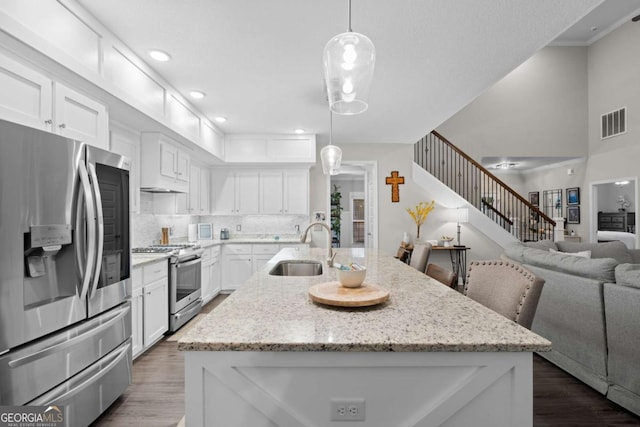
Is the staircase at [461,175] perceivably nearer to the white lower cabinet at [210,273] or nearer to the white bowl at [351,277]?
the white lower cabinet at [210,273]

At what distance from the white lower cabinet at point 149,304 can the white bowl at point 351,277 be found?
2.00 meters

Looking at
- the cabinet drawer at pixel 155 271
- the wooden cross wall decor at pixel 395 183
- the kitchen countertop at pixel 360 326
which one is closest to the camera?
the kitchen countertop at pixel 360 326

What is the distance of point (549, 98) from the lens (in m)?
7.11

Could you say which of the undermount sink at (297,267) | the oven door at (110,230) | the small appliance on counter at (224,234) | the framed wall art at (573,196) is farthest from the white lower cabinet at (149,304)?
the framed wall art at (573,196)

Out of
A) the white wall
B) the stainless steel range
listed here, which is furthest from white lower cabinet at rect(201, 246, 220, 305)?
the white wall

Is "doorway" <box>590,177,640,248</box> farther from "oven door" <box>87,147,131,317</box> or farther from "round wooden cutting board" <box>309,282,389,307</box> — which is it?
"oven door" <box>87,147,131,317</box>

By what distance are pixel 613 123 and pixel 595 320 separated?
6.40m

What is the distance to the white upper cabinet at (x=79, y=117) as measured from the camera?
193 cm

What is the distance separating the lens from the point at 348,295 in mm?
1318

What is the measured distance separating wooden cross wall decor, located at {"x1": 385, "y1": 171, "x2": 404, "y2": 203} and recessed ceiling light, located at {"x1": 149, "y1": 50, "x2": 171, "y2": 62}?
418 cm

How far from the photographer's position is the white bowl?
4.69 feet

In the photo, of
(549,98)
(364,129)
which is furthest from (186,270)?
(549,98)

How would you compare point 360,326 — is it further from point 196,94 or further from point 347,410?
point 196,94

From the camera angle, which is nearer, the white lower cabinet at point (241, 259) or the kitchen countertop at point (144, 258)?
the kitchen countertop at point (144, 258)
